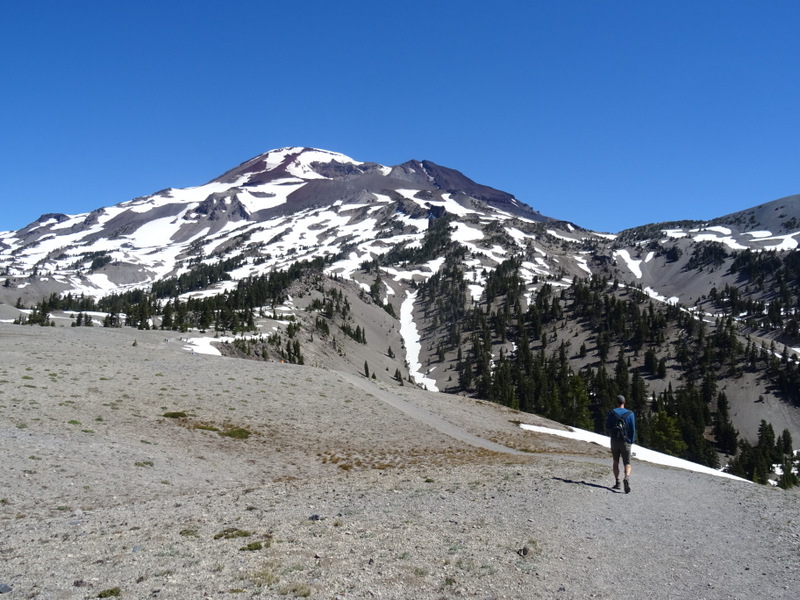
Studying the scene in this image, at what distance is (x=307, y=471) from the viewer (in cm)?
2089

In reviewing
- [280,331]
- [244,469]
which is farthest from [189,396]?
[280,331]

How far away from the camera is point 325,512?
43.8ft

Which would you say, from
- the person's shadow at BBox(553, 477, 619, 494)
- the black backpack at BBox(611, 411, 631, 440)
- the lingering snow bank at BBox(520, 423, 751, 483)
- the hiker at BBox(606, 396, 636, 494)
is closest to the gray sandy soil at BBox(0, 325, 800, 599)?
the person's shadow at BBox(553, 477, 619, 494)

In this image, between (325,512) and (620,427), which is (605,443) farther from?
(325,512)

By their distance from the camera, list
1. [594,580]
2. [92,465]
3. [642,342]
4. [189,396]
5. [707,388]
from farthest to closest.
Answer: [642,342]
[707,388]
[189,396]
[92,465]
[594,580]

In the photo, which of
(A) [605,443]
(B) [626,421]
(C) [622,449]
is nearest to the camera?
(C) [622,449]

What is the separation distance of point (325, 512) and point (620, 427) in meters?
9.98

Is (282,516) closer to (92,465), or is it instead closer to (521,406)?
(92,465)

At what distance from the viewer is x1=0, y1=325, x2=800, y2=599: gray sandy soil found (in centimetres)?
868

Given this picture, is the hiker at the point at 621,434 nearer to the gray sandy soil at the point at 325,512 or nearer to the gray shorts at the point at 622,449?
the gray shorts at the point at 622,449

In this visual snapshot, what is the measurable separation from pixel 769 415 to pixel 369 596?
152m

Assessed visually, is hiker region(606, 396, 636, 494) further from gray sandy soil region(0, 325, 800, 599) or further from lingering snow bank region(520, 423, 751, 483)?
lingering snow bank region(520, 423, 751, 483)

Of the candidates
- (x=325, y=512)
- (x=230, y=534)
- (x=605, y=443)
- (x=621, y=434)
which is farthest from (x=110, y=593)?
(x=605, y=443)

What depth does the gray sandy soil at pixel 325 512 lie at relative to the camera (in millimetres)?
8680
